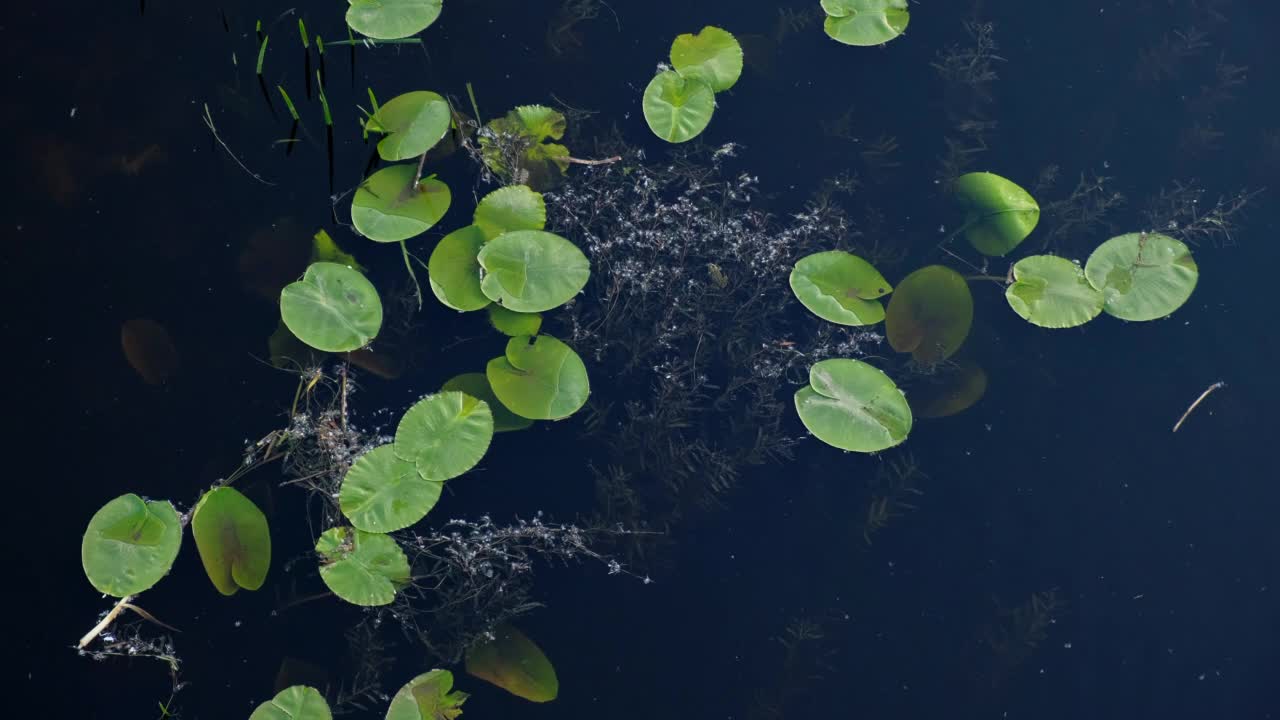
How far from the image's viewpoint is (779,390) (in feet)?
8.20

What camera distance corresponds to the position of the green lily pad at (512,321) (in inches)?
93.9

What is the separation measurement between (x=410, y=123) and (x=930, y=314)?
161 cm

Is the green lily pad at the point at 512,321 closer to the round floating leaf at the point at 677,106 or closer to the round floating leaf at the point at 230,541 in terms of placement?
the round floating leaf at the point at 677,106

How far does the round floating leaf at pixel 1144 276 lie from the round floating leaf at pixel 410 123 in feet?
6.38

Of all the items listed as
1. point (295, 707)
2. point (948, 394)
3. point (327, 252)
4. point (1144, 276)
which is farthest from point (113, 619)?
point (1144, 276)

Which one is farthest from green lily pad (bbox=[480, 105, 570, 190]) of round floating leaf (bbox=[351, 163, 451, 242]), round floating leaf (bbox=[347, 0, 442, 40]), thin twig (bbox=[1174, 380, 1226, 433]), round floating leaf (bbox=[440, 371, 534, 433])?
thin twig (bbox=[1174, 380, 1226, 433])

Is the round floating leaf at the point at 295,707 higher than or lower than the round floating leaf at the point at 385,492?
lower

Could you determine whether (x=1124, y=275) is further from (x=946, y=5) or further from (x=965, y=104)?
(x=946, y=5)

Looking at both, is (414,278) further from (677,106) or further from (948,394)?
(948,394)

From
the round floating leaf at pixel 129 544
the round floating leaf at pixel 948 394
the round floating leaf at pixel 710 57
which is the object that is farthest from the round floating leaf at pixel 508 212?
the round floating leaf at pixel 948 394

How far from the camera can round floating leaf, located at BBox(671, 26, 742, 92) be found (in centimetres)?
256

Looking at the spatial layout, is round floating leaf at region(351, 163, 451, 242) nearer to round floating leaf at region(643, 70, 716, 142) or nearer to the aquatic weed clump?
the aquatic weed clump

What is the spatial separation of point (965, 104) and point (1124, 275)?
72 cm

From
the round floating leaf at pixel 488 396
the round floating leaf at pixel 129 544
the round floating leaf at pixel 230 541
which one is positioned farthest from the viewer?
the round floating leaf at pixel 488 396
